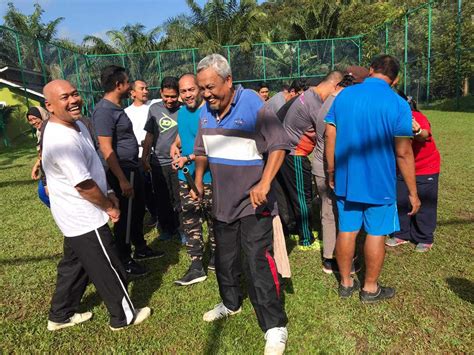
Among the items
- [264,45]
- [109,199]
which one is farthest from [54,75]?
[109,199]

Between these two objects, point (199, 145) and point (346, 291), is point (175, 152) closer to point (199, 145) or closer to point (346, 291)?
point (199, 145)

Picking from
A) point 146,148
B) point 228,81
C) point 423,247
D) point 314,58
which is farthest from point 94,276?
point 314,58

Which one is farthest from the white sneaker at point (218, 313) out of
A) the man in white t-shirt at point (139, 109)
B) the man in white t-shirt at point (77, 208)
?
the man in white t-shirt at point (139, 109)

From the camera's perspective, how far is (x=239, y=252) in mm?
2791

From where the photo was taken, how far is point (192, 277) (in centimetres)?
366

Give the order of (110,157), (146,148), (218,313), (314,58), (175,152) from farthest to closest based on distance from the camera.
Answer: (314,58), (146,148), (175,152), (110,157), (218,313)

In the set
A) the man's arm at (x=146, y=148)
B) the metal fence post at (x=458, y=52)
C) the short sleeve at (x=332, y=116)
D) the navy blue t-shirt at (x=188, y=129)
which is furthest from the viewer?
the metal fence post at (x=458, y=52)

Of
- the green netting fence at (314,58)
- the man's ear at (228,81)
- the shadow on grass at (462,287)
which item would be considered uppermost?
the green netting fence at (314,58)

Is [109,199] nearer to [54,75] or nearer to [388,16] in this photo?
[54,75]

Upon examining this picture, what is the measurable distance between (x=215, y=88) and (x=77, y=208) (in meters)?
1.20

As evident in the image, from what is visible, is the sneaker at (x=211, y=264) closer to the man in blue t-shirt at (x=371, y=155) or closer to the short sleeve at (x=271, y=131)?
the man in blue t-shirt at (x=371, y=155)

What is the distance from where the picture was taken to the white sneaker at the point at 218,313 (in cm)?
302

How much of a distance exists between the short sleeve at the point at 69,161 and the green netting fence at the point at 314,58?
1321cm

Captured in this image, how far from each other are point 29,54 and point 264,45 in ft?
36.9
